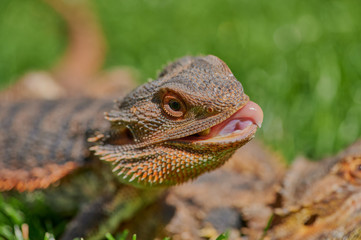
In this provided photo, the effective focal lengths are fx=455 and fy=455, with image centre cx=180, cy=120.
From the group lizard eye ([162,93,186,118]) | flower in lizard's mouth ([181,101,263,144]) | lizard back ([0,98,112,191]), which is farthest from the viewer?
lizard back ([0,98,112,191])

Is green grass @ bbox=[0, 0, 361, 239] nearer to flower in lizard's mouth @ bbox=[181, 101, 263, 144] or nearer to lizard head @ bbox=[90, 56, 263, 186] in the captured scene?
lizard head @ bbox=[90, 56, 263, 186]

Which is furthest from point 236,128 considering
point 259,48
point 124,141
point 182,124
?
point 259,48

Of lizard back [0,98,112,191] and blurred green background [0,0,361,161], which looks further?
blurred green background [0,0,361,161]

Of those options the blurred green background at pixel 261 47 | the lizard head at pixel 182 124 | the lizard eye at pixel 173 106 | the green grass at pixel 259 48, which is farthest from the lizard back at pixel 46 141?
the blurred green background at pixel 261 47

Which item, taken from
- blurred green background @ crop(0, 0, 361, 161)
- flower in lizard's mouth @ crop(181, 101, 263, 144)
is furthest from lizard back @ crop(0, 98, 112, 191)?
blurred green background @ crop(0, 0, 361, 161)

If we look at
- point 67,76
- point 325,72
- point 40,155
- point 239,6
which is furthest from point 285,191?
point 239,6

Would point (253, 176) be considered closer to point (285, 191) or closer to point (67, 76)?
point (285, 191)

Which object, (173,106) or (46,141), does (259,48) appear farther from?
(173,106)
